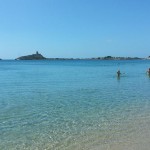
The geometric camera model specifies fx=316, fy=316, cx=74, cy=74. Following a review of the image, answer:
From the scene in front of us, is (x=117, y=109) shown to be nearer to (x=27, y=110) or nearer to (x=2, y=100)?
(x=27, y=110)

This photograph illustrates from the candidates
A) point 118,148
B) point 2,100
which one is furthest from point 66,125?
point 2,100

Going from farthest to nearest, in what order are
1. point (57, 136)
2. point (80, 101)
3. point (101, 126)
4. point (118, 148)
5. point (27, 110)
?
point (80, 101) < point (27, 110) < point (101, 126) < point (57, 136) < point (118, 148)

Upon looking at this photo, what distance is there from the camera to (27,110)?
59.0 feet

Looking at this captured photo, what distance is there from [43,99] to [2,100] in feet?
9.46

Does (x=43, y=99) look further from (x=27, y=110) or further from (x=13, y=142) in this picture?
(x=13, y=142)

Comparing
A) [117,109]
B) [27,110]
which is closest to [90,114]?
[117,109]

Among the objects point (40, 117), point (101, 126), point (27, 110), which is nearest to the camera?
point (101, 126)

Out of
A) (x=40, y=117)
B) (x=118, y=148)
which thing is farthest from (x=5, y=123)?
(x=118, y=148)

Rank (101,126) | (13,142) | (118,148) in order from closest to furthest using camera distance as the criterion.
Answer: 1. (118,148)
2. (13,142)
3. (101,126)

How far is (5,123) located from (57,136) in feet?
10.7

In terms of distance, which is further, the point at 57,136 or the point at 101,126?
the point at 101,126

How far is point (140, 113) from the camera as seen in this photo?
666 inches

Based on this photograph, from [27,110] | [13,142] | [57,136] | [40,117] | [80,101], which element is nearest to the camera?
[13,142]

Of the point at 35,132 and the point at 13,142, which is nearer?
the point at 13,142
